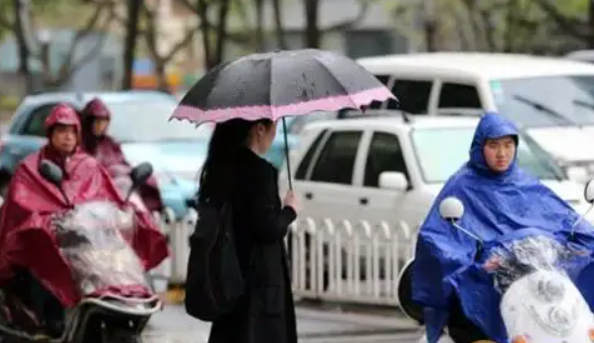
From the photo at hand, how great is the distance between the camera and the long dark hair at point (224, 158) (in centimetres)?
698

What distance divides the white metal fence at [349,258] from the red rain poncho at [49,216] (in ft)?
7.57

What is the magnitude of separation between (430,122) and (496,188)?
5.88 meters

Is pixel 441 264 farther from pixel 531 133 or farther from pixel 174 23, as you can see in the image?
pixel 174 23

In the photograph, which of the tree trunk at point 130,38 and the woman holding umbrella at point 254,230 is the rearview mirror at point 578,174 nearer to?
the woman holding umbrella at point 254,230

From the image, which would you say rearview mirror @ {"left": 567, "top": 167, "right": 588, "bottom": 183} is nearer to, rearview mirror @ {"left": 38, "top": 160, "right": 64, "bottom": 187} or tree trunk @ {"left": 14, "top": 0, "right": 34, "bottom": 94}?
rearview mirror @ {"left": 38, "top": 160, "right": 64, "bottom": 187}

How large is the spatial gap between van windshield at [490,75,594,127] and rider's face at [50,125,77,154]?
20.4 ft

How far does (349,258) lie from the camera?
1215cm

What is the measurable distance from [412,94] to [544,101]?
1.59 metres

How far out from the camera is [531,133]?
14680mm

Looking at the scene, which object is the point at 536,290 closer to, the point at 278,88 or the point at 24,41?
the point at 278,88

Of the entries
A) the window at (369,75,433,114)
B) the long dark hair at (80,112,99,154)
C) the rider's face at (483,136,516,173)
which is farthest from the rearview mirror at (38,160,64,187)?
the window at (369,75,433,114)

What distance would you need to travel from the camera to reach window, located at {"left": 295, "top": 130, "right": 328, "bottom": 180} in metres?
13.6

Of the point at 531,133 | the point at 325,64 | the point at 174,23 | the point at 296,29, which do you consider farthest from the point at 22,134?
the point at 174,23

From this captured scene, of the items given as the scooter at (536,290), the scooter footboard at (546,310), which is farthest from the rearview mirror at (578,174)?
the scooter footboard at (546,310)
